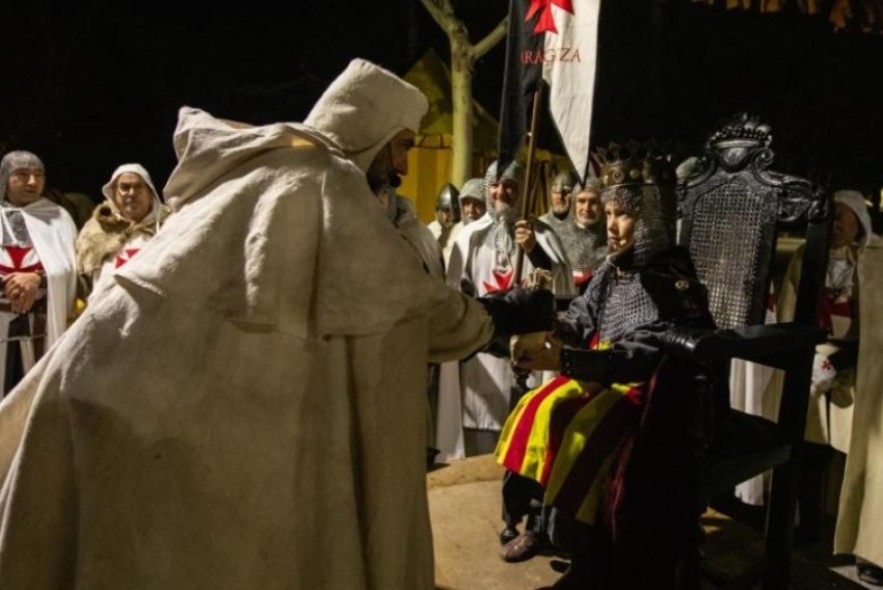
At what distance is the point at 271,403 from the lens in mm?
1855

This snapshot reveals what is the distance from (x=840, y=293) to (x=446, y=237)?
3.75m

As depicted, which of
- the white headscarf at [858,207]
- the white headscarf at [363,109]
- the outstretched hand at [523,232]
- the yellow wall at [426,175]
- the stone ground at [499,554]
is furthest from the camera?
the yellow wall at [426,175]

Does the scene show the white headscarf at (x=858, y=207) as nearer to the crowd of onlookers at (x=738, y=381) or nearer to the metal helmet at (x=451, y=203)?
the crowd of onlookers at (x=738, y=381)

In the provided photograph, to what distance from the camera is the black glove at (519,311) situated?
2.37 meters

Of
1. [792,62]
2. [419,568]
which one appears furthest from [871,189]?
[419,568]

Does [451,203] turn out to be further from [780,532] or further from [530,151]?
[780,532]

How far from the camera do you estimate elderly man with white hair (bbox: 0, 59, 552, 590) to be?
5.77ft

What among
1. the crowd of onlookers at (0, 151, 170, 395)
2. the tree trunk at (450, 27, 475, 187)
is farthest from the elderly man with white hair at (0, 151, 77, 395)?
the tree trunk at (450, 27, 475, 187)

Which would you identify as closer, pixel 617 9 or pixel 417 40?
pixel 417 40

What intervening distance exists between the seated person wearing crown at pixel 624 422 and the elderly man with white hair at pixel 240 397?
825 millimetres

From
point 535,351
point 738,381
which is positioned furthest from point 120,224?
point 738,381

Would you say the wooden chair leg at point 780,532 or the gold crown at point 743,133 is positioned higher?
the gold crown at point 743,133

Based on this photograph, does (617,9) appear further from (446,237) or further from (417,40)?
(446,237)

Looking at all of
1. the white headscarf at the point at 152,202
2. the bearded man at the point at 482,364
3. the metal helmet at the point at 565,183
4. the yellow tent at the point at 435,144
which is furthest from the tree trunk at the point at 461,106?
the white headscarf at the point at 152,202
